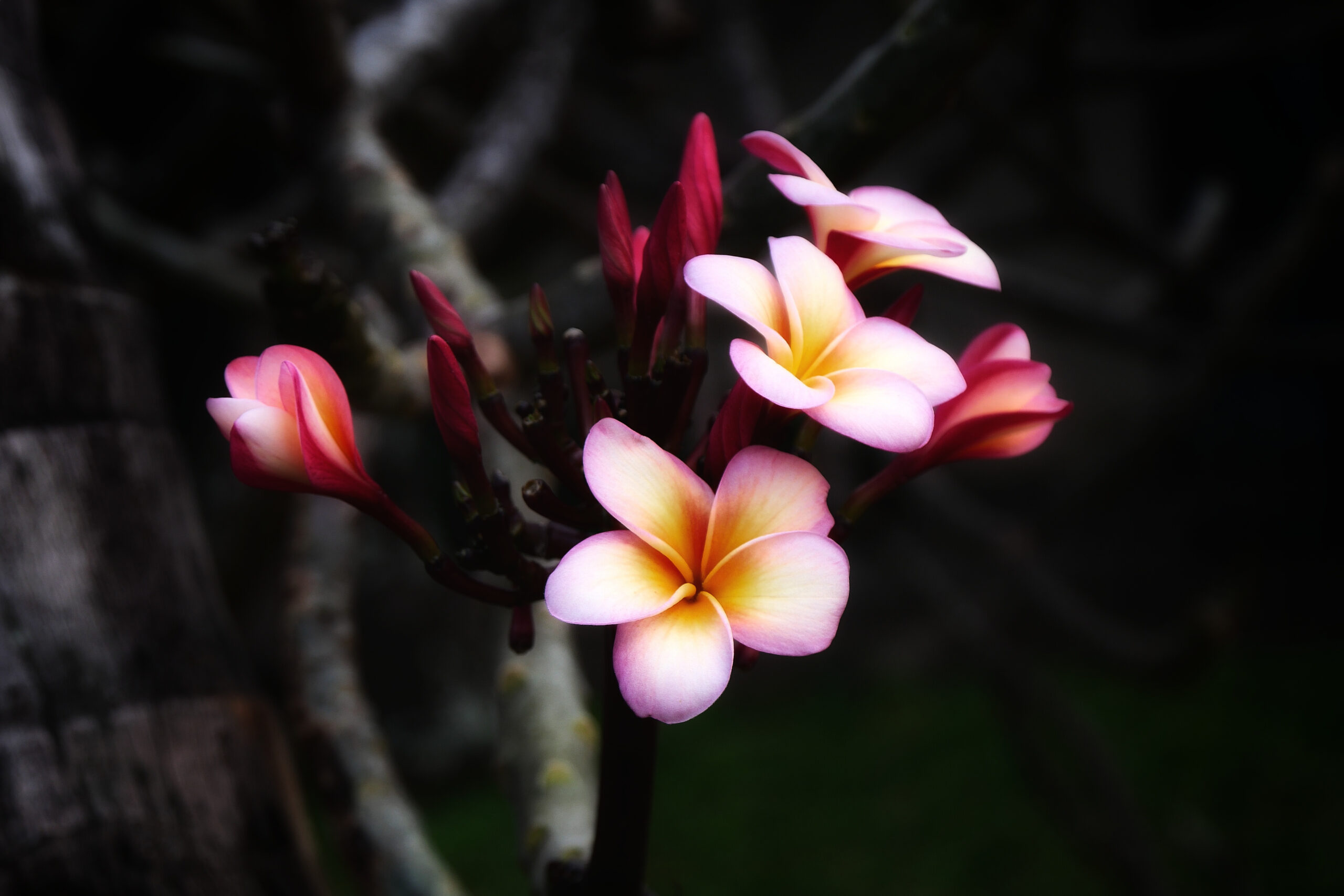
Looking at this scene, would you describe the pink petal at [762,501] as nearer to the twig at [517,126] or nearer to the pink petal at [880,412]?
the pink petal at [880,412]

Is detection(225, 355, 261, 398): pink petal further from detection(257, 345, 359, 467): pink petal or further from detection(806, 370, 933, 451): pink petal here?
detection(806, 370, 933, 451): pink petal

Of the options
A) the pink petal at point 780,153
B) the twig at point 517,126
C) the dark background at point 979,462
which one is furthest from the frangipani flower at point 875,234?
the twig at point 517,126

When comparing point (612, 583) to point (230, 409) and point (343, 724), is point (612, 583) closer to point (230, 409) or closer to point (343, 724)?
point (230, 409)

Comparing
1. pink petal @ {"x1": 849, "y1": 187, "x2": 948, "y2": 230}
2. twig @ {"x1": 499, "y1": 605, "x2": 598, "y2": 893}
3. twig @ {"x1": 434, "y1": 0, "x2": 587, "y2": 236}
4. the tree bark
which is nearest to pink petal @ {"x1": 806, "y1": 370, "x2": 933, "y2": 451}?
pink petal @ {"x1": 849, "y1": 187, "x2": 948, "y2": 230}

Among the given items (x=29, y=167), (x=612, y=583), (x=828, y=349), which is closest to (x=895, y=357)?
(x=828, y=349)

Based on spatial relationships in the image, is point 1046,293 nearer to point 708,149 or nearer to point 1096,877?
point 1096,877
